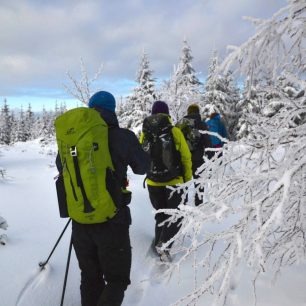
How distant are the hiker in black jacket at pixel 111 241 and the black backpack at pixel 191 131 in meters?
3.21

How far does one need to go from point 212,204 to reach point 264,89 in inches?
31.4

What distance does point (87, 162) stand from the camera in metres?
2.81

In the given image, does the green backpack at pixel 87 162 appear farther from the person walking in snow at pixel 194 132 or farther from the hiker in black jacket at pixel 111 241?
the person walking in snow at pixel 194 132

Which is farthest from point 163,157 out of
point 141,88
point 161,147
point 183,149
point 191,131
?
point 141,88

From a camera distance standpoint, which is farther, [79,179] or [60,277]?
[60,277]

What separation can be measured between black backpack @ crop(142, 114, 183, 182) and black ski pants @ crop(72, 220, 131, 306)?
182 centimetres

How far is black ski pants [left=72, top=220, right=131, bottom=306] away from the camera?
A: 2.97m

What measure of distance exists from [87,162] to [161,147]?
2050mm

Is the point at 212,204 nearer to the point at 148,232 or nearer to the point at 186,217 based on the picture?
the point at 186,217

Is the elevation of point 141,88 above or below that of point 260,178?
above

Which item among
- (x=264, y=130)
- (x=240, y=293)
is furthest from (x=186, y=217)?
(x=240, y=293)

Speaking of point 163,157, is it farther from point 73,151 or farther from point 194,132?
point 73,151

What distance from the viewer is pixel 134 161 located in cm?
308

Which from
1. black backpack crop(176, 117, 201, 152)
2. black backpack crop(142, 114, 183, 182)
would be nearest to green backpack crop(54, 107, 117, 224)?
black backpack crop(142, 114, 183, 182)
